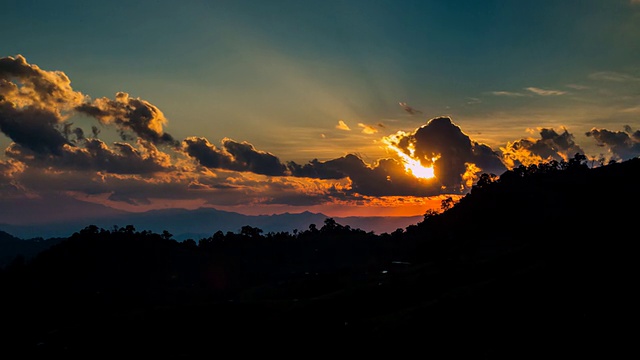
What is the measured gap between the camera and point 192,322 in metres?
118

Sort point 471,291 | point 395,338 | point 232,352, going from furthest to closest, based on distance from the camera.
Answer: point 471,291 < point 232,352 < point 395,338

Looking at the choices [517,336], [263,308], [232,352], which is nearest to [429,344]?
[517,336]

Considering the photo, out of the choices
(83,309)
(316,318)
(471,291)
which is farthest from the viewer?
(83,309)

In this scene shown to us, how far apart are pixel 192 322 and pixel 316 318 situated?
96.5ft

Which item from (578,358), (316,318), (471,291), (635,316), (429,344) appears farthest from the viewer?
(316,318)

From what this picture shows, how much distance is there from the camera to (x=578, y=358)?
214 feet

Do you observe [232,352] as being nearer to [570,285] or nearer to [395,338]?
[395,338]

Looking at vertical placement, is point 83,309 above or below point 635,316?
below

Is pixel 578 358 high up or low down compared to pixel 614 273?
down

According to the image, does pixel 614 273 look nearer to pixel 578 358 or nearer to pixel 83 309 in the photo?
pixel 578 358

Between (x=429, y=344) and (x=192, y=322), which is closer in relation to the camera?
(x=429, y=344)

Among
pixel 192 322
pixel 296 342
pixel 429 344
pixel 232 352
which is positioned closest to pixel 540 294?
pixel 429 344

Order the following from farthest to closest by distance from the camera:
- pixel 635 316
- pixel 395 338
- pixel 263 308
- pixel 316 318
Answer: pixel 263 308 → pixel 316 318 → pixel 395 338 → pixel 635 316

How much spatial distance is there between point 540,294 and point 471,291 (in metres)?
14.2
